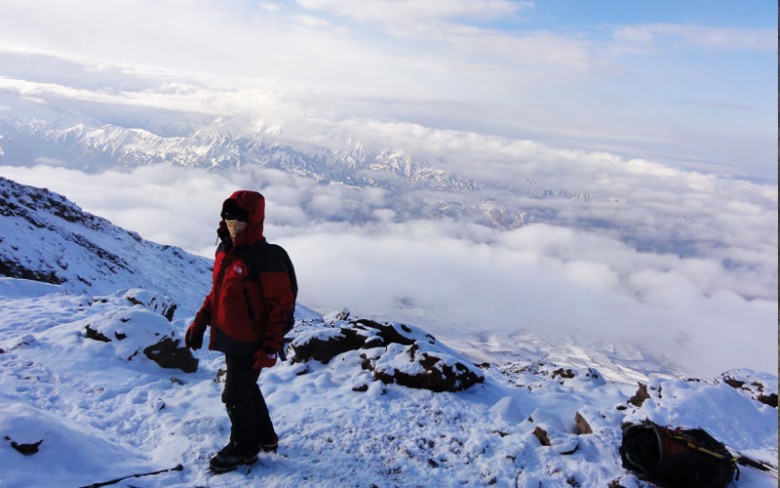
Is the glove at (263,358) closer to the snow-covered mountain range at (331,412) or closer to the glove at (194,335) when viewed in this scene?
the glove at (194,335)

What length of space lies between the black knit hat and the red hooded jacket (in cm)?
4

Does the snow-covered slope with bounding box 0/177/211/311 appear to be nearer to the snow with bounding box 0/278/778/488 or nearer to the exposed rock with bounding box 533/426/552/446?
the snow with bounding box 0/278/778/488

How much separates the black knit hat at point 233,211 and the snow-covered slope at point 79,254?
31075 millimetres

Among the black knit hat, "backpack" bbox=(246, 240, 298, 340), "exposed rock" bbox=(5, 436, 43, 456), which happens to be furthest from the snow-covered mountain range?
the black knit hat

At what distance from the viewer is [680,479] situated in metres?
5.43

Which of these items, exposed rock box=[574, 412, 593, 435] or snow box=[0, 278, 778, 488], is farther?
exposed rock box=[574, 412, 593, 435]

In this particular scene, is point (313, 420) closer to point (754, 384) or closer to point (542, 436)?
point (542, 436)

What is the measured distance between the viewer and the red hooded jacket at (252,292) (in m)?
5.40

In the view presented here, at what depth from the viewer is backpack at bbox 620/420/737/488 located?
17.6 feet

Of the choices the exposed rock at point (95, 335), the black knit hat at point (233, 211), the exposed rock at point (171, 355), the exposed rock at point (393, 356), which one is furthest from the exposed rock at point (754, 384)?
the exposed rock at point (95, 335)

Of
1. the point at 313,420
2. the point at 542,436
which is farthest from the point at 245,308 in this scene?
the point at 542,436

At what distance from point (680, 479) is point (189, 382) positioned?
9743mm

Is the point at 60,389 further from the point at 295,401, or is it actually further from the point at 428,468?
the point at 428,468

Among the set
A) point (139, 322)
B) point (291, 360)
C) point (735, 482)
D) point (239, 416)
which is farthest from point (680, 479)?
point (139, 322)
